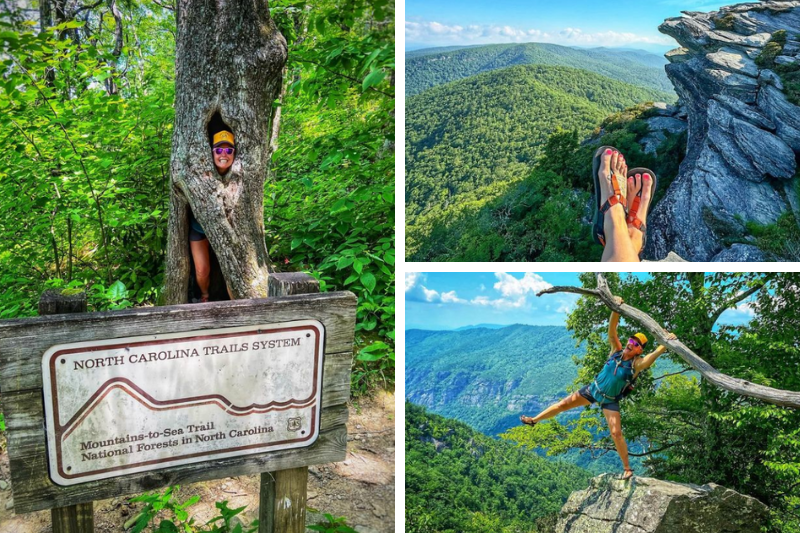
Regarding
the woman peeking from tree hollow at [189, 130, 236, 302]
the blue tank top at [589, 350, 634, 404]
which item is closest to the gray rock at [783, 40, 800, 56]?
→ the blue tank top at [589, 350, 634, 404]

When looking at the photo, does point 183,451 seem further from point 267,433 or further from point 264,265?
point 264,265

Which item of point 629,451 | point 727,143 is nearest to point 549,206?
point 727,143

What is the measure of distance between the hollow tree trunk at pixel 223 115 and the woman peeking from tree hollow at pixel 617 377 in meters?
1.85

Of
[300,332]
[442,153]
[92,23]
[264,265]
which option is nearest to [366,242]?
[264,265]

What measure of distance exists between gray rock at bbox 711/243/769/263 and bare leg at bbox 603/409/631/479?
889mm

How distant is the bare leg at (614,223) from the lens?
2395 millimetres

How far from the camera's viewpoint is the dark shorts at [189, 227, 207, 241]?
2984 mm

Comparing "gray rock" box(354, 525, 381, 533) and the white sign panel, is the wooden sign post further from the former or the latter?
"gray rock" box(354, 525, 381, 533)

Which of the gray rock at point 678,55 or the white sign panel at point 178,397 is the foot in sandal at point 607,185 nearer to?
the gray rock at point 678,55

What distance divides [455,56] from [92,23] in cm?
610

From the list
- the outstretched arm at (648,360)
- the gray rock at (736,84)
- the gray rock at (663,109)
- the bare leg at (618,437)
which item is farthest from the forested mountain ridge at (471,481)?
the gray rock at (736,84)

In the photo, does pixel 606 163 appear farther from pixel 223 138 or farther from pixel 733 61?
pixel 223 138

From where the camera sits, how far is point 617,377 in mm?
2715

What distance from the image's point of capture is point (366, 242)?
156 inches
